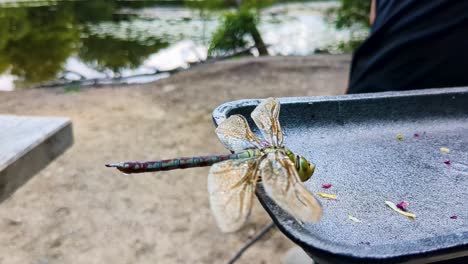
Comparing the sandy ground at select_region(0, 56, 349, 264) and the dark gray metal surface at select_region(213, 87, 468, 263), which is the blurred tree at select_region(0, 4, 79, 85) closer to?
the sandy ground at select_region(0, 56, 349, 264)

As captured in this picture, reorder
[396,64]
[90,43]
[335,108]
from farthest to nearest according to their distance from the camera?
[90,43] < [396,64] < [335,108]

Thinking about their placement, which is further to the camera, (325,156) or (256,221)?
(256,221)

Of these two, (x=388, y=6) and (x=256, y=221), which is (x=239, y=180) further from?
(x=256, y=221)

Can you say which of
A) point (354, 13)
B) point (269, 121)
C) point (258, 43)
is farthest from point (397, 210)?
point (258, 43)

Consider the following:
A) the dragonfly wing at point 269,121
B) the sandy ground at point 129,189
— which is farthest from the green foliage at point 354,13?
the dragonfly wing at point 269,121

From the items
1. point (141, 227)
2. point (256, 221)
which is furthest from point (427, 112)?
point (141, 227)

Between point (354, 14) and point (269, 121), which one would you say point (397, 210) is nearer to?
point (269, 121)
